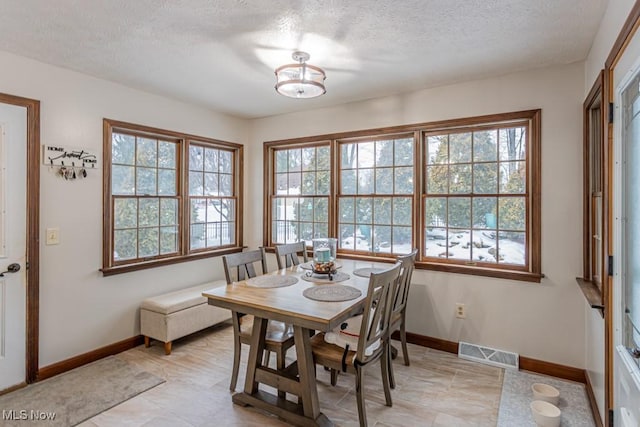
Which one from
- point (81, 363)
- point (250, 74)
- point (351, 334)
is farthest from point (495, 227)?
point (81, 363)

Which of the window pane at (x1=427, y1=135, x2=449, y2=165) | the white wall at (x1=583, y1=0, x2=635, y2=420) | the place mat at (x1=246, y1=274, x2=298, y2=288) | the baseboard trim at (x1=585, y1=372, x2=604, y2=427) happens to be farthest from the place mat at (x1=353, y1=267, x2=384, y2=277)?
the baseboard trim at (x1=585, y1=372, x2=604, y2=427)

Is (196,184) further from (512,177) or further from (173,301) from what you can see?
(512,177)

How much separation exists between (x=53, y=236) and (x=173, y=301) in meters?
1.15

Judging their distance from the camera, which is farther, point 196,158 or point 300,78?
point 196,158

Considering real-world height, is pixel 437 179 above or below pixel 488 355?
above

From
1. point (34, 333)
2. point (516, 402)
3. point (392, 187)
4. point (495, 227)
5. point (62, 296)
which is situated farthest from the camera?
point (392, 187)

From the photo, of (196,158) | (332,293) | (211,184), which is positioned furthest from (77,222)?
(332,293)

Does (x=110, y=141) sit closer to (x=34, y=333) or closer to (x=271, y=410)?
(x=34, y=333)

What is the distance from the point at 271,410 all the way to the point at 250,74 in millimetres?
2676

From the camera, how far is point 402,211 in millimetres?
3549

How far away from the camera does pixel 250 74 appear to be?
299cm

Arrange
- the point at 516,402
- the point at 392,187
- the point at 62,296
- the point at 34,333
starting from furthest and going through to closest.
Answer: the point at 392,187, the point at 62,296, the point at 34,333, the point at 516,402

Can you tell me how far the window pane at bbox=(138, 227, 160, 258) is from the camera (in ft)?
11.5

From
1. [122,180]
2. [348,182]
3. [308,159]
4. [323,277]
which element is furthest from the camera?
[308,159]
